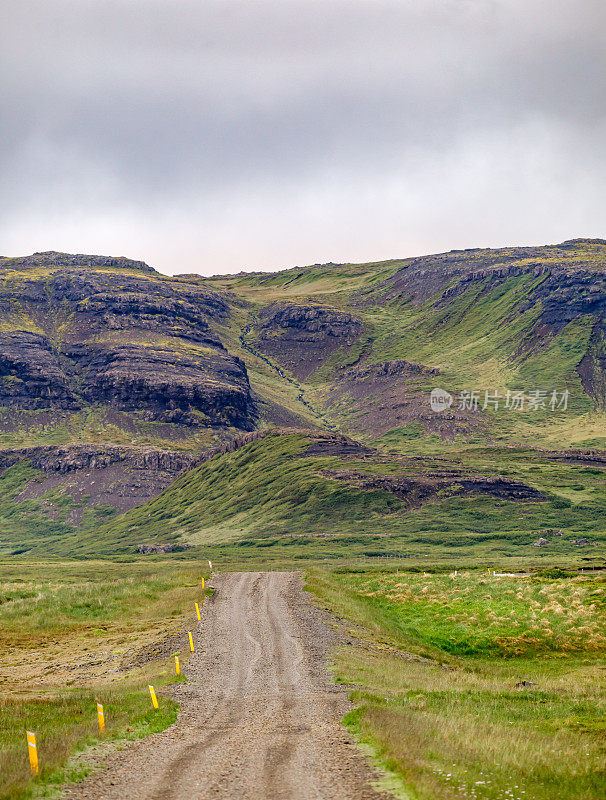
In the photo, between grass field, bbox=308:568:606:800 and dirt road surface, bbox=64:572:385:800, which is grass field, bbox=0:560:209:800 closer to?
dirt road surface, bbox=64:572:385:800

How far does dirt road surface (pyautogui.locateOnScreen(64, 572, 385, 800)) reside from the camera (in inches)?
719

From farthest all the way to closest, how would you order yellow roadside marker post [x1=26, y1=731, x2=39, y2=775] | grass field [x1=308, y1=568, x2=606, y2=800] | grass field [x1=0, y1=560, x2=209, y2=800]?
grass field [x1=0, y1=560, x2=209, y2=800], grass field [x1=308, y1=568, x2=606, y2=800], yellow roadside marker post [x1=26, y1=731, x2=39, y2=775]

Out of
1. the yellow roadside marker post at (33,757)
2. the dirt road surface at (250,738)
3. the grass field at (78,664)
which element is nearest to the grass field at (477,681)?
the dirt road surface at (250,738)

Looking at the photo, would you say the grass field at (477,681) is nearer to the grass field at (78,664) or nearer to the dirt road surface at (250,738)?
the dirt road surface at (250,738)

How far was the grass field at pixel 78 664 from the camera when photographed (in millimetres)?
21562

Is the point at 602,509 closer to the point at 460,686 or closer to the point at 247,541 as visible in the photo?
the point at 247,541

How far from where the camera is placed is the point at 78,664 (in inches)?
1647

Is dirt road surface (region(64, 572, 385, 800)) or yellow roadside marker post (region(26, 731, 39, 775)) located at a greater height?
yellow roadside marker post (region(26, 731, 39, 775))

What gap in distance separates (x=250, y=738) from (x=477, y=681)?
16585mm

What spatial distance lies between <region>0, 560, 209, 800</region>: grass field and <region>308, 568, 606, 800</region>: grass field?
7965 millimetres

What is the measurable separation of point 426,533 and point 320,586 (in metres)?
114

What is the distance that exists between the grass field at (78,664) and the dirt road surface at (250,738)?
3.98 feet

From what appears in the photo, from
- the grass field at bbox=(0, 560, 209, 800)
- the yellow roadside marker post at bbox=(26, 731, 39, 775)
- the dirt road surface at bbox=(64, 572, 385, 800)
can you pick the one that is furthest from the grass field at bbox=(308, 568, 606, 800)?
the yellow roadside marker post at bbox=(26, 731, 39, 775)

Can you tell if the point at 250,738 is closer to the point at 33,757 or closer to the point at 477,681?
the point at 33,757
